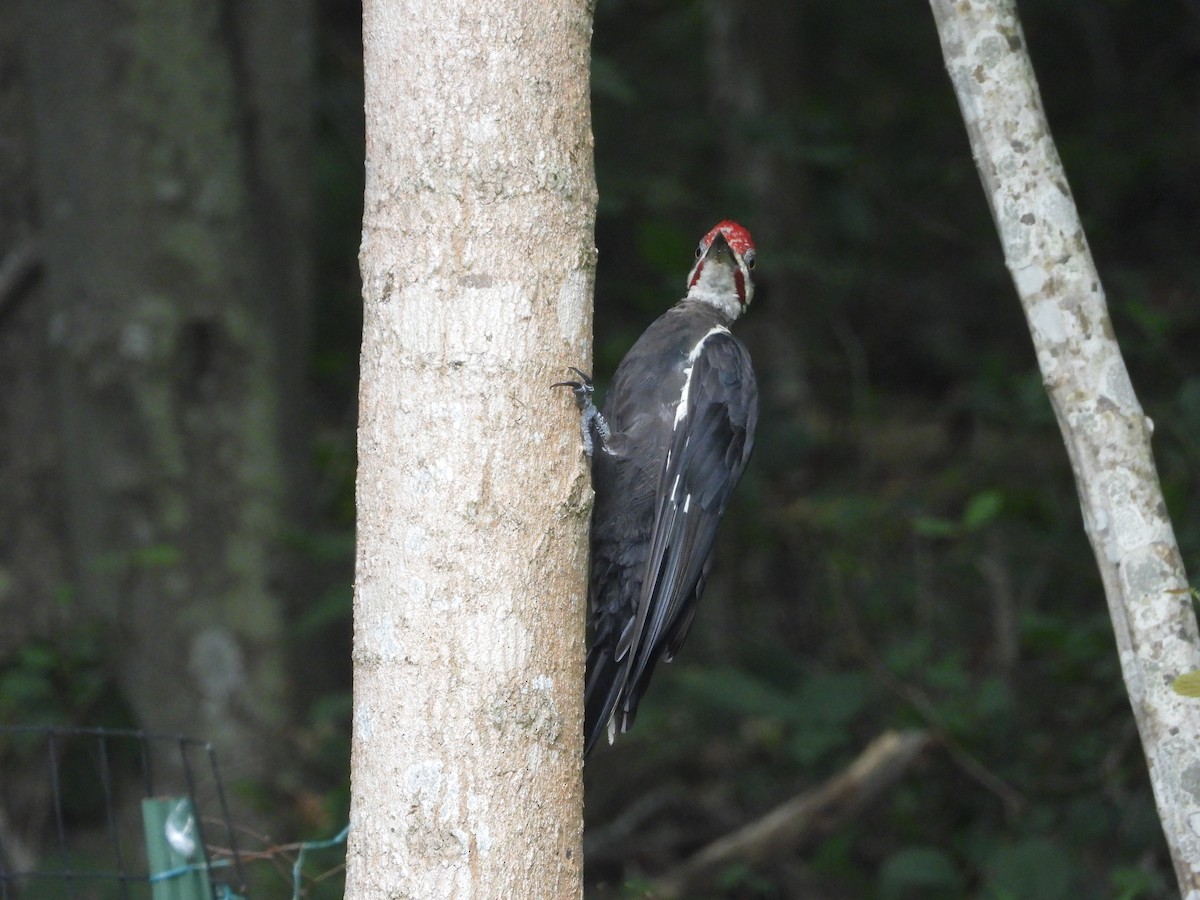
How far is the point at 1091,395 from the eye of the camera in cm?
208

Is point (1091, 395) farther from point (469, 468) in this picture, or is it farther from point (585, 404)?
point (469, 468)

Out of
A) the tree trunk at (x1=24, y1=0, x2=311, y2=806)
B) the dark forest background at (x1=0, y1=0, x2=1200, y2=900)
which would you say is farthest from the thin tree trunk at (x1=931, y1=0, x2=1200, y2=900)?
the tree trunk at (x1=24, y1=0, x2=311, y2=806)

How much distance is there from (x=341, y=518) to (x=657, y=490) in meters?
2.86

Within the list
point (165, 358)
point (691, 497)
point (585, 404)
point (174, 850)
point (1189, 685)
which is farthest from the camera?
point (165, 358)

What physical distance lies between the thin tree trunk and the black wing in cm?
80

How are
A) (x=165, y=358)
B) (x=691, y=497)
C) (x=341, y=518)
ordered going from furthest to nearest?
(x=341, y=518) → (x=165, y=358) → (x=691, y=497)

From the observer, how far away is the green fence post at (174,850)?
6.70 ft

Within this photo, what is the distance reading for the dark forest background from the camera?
3812mm

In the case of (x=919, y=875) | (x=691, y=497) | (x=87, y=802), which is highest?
(x=691, y=497)

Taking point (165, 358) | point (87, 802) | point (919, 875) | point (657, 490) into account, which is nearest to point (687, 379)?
point (657, 490)

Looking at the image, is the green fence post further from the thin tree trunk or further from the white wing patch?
the thin tree trunk

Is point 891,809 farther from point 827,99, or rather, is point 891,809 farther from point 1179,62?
point 1179,62

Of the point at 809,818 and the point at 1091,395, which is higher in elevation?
the point at 1091,395

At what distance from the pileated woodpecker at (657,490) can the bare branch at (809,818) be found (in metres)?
1.15
